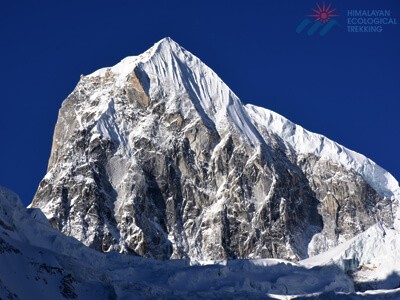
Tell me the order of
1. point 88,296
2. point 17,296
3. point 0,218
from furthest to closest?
point 0,218
point 88,296
point 17,296

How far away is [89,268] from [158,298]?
9832mm

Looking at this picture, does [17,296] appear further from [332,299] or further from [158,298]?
[332,299]

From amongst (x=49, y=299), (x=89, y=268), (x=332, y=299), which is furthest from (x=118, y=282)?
(x=332, y=299)

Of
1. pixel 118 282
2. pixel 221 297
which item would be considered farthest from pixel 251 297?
pixel 118 282

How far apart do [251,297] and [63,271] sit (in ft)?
94.9

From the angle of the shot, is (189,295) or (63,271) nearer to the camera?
(63,271)

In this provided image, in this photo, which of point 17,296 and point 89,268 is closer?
point 17,296

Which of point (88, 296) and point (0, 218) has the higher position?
point (0, 218)

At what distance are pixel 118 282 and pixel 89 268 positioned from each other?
4.38 m

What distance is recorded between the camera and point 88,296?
592 ft

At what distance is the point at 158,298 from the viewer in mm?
189500

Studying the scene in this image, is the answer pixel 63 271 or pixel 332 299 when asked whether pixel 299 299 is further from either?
pixel 63 271

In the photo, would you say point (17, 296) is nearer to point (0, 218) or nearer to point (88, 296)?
point (88, 296)

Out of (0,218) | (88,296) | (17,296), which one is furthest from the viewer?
(0,218)
